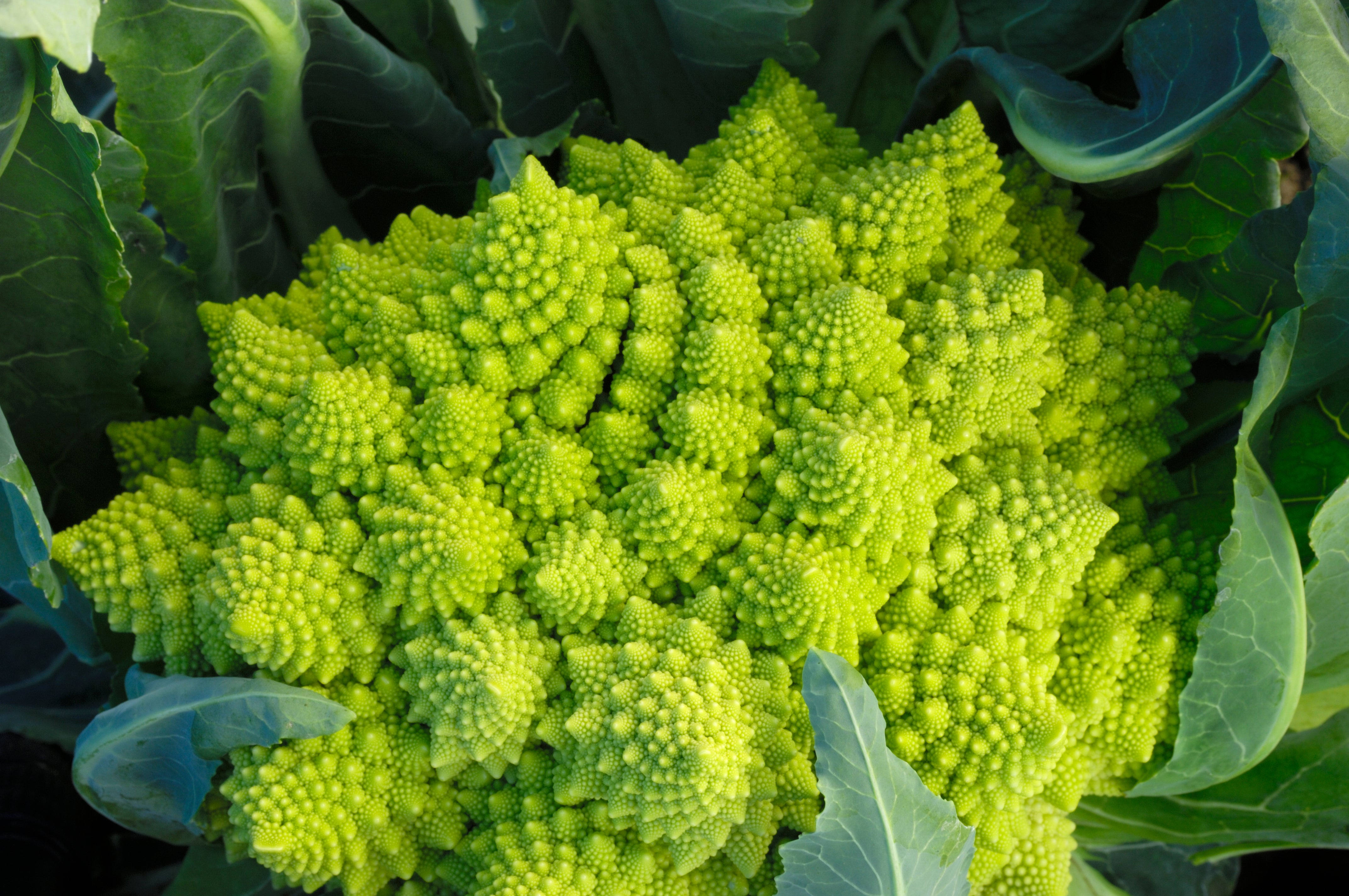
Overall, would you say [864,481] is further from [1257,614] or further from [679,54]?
[679,54]

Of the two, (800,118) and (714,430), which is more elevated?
(800,118)

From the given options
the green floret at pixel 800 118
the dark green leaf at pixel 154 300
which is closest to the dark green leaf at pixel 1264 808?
the green floret at pixel 800 118

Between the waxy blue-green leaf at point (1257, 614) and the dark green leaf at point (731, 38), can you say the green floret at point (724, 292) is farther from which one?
the waxy blue-green leaf at point (1257, 614)

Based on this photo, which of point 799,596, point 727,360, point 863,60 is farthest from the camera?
point 863,60

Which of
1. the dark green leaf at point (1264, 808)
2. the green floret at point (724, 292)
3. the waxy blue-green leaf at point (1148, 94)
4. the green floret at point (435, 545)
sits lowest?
the dark green leaf at point (1264, 808)

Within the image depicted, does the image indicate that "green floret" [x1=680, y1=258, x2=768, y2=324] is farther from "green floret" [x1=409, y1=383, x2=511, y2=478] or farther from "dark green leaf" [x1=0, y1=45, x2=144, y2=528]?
"dark green leaf" [x1=0, y1=45, x2=144, y2=528]

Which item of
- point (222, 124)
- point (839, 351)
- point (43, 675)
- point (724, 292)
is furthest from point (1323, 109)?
point (43, 675)

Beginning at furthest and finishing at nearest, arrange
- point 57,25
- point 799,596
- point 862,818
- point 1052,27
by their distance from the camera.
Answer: point 1052,27 < point 799,596 < point 862,818 < point 57,25
